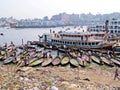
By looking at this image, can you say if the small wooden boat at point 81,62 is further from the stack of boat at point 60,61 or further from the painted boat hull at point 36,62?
the painted boat hull at point 36,62

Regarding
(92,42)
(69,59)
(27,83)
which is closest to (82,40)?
(92,42)

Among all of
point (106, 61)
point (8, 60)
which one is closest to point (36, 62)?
point (8, 60)

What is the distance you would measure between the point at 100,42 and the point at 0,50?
61.7ft

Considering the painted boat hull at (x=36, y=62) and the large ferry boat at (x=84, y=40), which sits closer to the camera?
the painted boat hull at (x=36, y=62)

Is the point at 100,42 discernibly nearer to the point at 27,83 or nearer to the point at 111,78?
the point at 111,78

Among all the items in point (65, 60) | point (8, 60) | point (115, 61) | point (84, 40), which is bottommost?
point (115, 61)

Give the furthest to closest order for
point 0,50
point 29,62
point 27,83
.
→ point 0,50 → point 29,62 → point 27,83

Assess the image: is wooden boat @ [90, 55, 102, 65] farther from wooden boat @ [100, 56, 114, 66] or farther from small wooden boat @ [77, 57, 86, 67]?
small wooden boat @ [77, 57, 86, 67]

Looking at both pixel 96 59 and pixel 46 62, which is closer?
pixel 46 62

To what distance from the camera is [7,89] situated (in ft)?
49.8

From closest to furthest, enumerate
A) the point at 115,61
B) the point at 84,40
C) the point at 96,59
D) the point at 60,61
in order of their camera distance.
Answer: the point at 60,61, the point at 115,61, the point at 96,59, the point at 84,40

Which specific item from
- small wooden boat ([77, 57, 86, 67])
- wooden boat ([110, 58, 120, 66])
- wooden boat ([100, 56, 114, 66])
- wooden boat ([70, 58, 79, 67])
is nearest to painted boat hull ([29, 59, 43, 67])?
wooden boat ([70, 58, 79, 67])

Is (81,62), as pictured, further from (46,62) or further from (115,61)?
(115,61)

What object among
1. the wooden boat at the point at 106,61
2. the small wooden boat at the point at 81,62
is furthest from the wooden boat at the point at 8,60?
the wooden boat at the point at 106,61
